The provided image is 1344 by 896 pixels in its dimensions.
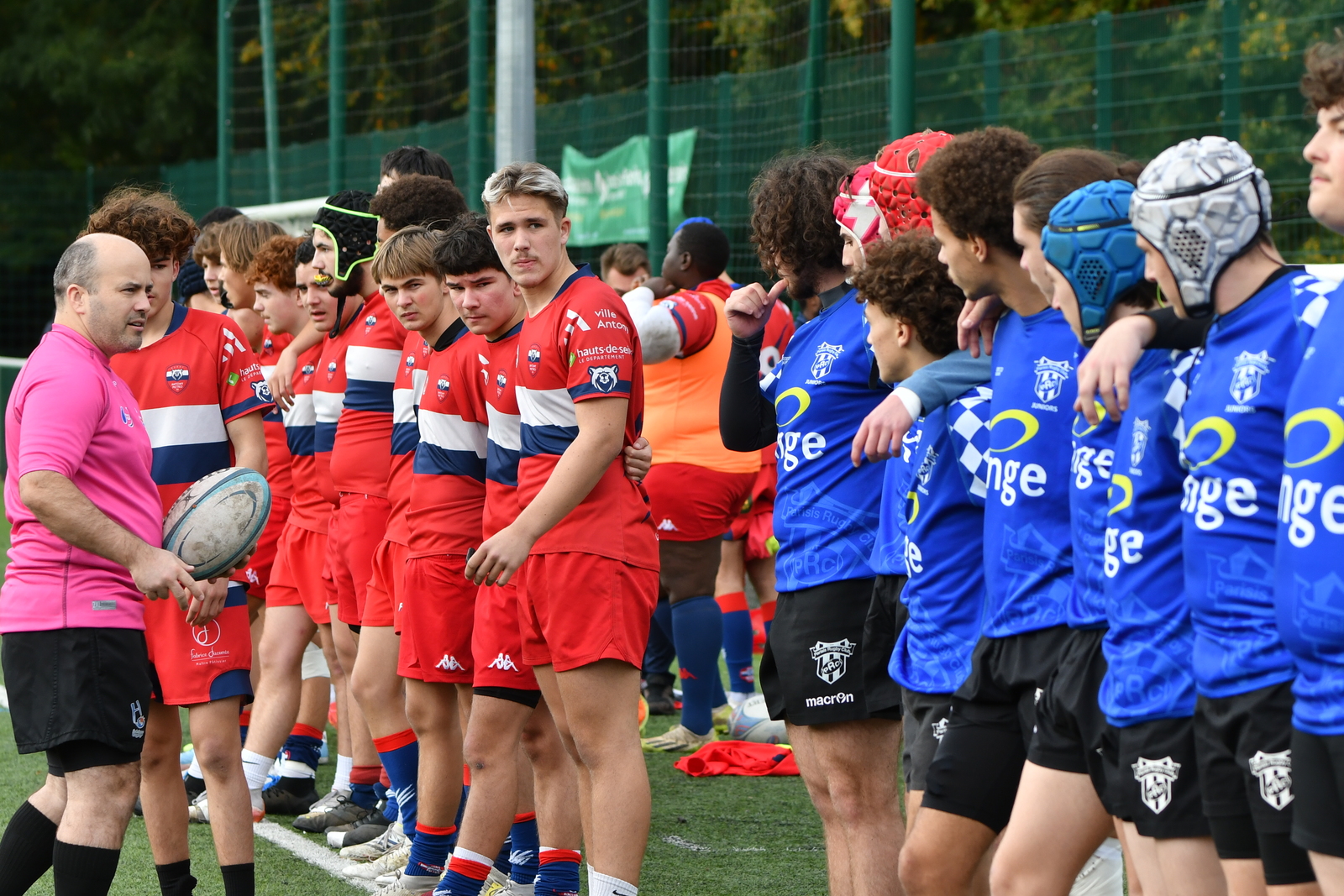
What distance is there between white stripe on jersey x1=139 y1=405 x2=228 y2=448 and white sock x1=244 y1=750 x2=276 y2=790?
1.58 m

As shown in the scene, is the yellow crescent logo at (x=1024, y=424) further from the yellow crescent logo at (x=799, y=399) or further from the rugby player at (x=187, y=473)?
the rugby player at (x=187, y=473)

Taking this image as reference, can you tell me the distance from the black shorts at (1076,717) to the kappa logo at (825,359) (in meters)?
1.07

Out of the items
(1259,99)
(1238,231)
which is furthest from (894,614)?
(1259,99)

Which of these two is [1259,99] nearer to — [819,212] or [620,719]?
[819,212]

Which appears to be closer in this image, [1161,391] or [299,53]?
[1161,391]

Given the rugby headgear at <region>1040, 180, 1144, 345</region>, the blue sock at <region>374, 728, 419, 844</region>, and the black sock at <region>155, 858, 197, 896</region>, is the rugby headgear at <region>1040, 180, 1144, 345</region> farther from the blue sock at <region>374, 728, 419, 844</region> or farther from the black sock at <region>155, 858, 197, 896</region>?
the blue sock at <region>374, 728, 419, 844</region>

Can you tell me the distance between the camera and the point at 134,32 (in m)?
25.9

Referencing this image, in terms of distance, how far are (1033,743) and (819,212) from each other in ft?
5.06

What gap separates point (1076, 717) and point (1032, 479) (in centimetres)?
46

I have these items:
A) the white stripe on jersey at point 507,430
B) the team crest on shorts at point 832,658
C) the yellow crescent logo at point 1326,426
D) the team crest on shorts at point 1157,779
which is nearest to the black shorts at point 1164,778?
the team crest on shorts at point 1157,779

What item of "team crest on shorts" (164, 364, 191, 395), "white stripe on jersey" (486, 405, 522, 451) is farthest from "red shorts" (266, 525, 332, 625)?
"white stripe on jersey" (486, 405, 522, 451)

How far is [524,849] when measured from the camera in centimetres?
469

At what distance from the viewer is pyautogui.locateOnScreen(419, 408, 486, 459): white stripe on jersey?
457 centimetres

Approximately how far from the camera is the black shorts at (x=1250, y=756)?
2.22 meters
